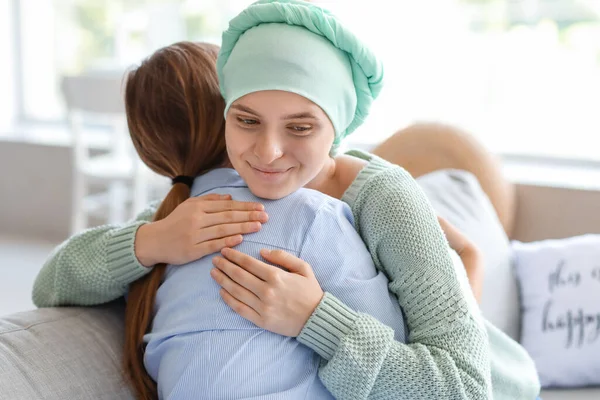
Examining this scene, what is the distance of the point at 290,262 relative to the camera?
1.10 meters

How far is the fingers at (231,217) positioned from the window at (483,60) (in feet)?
6.45

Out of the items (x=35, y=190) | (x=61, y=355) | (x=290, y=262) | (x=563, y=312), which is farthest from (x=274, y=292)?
(x=35, y=190)

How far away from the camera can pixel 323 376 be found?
3.57ft

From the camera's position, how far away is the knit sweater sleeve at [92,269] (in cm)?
125

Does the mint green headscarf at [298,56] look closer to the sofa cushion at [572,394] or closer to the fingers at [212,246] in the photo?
the fingers at [212,246]

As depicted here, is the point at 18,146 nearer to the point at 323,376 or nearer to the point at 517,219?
the point at 517,219

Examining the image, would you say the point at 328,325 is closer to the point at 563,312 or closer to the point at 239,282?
the point at 239,282

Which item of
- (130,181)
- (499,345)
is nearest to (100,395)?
(499,345)

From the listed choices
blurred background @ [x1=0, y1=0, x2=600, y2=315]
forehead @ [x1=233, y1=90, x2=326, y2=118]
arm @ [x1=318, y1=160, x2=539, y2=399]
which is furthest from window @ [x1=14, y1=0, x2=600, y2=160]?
forehead @ [x1=233, y1=90, x2=326, y2=118]

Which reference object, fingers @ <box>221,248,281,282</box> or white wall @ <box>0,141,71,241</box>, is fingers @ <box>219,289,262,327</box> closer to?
fingers @ <box>221,248,281,282</box>

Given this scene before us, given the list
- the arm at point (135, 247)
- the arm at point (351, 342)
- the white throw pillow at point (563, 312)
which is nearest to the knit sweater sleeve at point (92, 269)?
the arm at point (135, 247)

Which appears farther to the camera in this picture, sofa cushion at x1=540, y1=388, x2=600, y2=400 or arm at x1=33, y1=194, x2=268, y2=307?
sofa cushion at x1=540, y1=388, x2=600, y2=400

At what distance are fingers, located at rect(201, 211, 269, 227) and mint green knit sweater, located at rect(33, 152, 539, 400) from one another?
0.50 feet

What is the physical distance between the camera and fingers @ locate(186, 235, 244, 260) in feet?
3.70
